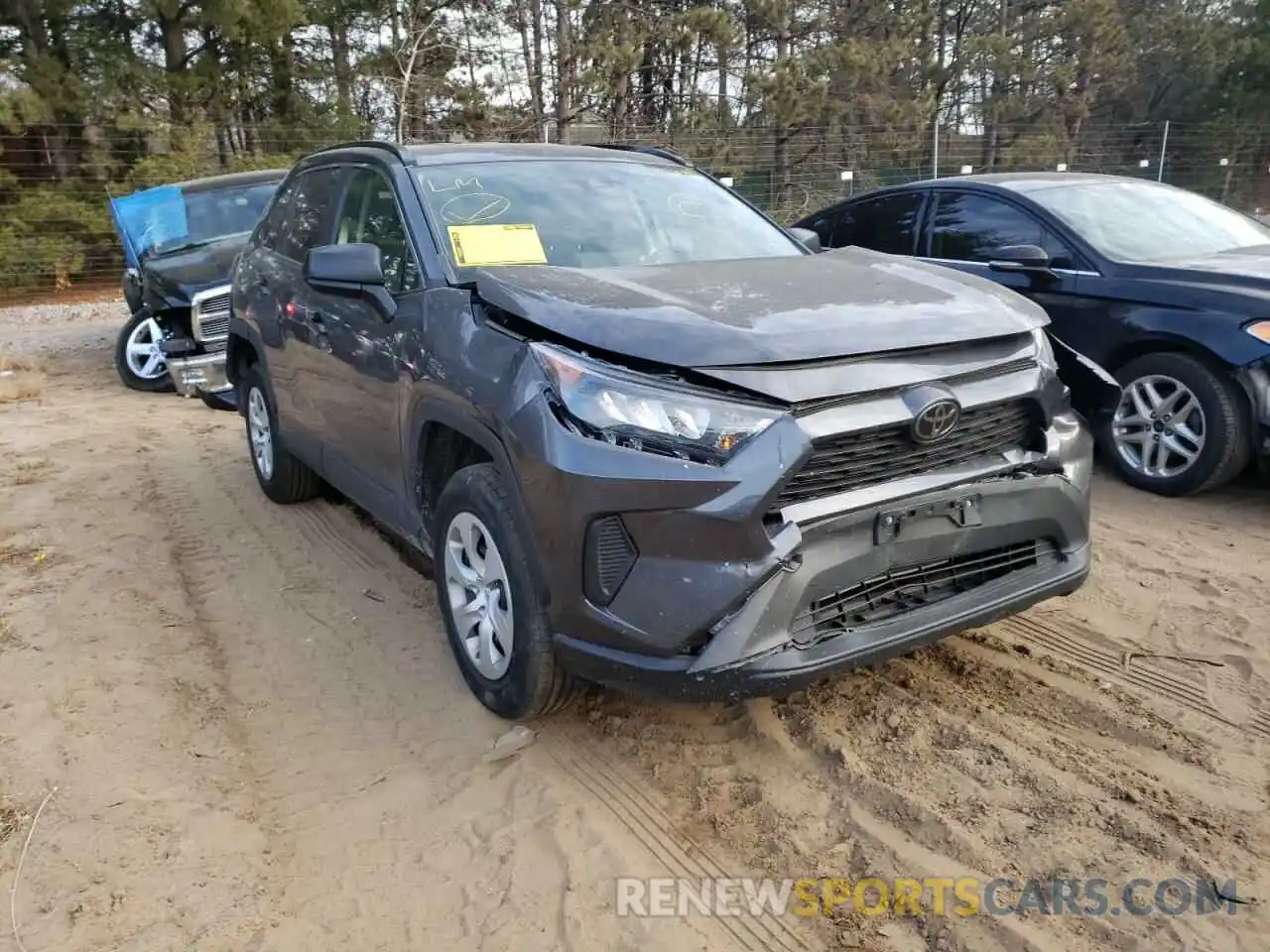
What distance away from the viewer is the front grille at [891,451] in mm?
2443

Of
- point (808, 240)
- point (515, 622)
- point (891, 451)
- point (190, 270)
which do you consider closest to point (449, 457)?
point (515, 622)

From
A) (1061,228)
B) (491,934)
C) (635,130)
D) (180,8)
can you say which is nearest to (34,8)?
(180,8)

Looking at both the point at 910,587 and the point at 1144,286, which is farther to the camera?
the point at 1144,286

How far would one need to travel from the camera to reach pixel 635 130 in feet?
60.2

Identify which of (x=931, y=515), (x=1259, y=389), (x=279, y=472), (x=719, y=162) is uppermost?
(x=719, y=162)

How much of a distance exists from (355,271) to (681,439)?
1485mm

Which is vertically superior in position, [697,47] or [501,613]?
[697,47]

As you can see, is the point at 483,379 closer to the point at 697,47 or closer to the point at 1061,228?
the point at 1061,228

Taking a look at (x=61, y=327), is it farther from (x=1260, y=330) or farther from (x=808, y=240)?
(x=1260, y=330)

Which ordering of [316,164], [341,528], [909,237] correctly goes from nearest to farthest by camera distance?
1. [316,164]
2. [341,528]
3. [909,237]

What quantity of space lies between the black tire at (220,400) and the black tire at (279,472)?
2.67 m

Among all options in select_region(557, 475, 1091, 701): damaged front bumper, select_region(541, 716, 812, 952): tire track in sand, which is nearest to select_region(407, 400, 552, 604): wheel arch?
select_region(557, 475, 1091, 701): damaged front bumper

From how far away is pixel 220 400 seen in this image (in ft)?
26.4

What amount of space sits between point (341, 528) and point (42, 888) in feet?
8.70
